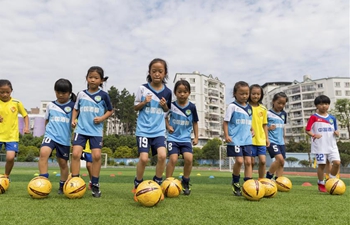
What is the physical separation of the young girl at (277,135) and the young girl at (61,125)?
4536 millimetres

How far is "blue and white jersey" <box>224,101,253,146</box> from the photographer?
5664 millimetres

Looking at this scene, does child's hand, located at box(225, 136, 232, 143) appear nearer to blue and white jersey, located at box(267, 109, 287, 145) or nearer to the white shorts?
blue and white jersey, located at box(267, 109, 287, 145)

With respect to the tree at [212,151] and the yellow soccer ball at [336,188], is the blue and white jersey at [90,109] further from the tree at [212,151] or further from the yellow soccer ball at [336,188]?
the tree at [212,151]

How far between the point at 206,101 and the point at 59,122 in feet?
265

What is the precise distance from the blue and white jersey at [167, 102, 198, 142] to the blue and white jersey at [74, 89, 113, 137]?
4.15ft

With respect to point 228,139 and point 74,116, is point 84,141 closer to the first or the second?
point 74,116

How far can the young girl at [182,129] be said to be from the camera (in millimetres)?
5375

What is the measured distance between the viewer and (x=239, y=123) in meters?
5.75

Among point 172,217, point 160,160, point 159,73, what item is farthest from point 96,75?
point 172,217

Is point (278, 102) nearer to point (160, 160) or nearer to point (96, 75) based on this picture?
point (160, 160)

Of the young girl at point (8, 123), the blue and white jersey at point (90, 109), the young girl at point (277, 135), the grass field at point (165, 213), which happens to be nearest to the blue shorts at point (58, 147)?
the blue and white jersey at point (90, 109)

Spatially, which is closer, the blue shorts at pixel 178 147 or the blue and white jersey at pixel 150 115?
the blue and white jersey at pixel 150 115

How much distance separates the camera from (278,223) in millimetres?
2896

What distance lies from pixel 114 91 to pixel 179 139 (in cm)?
6165
